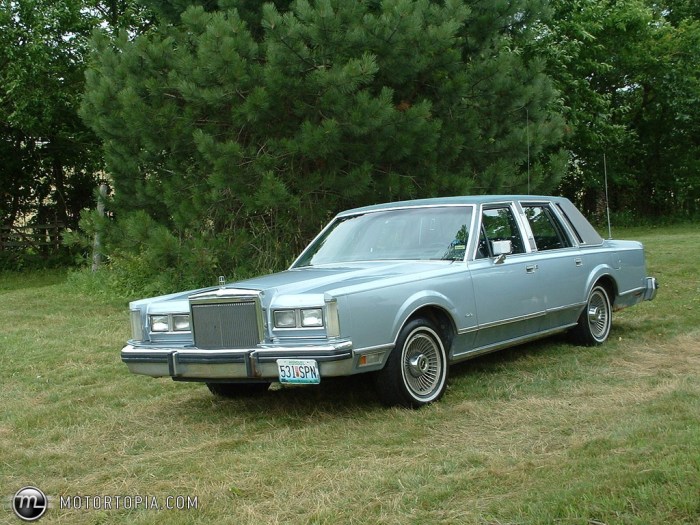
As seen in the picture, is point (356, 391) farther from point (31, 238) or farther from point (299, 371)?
point (31, 238)

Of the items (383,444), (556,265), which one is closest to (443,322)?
(383,444)

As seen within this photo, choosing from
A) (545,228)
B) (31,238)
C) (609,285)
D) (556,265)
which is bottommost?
(609,285)

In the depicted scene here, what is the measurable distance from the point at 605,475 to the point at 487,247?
10.4 ft

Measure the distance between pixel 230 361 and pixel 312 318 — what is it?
2.05 ft

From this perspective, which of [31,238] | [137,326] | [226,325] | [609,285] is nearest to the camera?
[226,325]

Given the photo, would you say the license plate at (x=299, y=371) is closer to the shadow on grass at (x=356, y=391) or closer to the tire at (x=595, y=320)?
the shadow on grass at (x=356, y=391)

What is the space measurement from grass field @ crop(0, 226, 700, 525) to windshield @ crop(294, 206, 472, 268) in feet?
3.43

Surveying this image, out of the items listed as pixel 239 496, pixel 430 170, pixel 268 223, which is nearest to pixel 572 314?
pixel 239 496

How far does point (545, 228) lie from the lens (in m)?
8.15

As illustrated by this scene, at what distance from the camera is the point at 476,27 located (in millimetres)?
13805

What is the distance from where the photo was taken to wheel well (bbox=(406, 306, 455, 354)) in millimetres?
6418

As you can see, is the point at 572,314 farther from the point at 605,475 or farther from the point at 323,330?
the point at 605,475

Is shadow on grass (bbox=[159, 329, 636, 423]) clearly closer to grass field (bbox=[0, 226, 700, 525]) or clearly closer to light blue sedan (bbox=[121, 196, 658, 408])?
grass field (bbox=[0, 226, 700, 525])

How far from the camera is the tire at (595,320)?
324 inches
